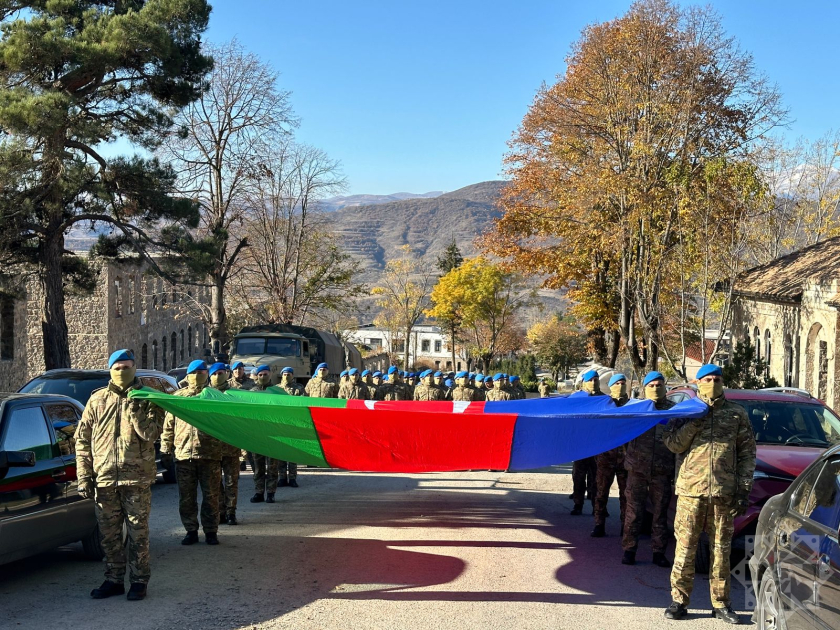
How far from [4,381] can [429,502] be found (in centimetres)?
2305

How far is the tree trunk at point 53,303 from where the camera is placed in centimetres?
2272

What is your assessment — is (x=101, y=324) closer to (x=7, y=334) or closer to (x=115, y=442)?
(x=7, y=334)

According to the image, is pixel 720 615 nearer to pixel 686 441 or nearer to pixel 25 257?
pixel 686 441

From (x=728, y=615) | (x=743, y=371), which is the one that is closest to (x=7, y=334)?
(x=743, y=371)

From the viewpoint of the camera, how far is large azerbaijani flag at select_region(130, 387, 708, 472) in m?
8.36

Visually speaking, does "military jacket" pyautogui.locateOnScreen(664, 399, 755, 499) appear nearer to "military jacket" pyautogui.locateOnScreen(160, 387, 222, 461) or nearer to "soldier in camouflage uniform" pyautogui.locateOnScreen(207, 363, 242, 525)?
"military jacket" pyautogui.locateOnScreen(160, 387, 222, 461)

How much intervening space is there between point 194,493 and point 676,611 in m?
5.44

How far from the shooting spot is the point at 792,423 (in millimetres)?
9547

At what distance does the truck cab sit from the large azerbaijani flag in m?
16.4

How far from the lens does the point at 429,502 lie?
1298 cm

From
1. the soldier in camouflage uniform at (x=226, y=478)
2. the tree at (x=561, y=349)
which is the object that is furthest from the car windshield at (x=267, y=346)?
the tree at (x=561, y=349)

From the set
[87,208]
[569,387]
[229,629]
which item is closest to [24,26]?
[87,208]

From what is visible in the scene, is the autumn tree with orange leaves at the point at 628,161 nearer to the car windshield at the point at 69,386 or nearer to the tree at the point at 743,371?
the tree at the point at 743,371

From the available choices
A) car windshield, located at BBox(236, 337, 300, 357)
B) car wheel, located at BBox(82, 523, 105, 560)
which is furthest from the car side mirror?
car windshield, located at BBox(236, 337, 300, 357)
